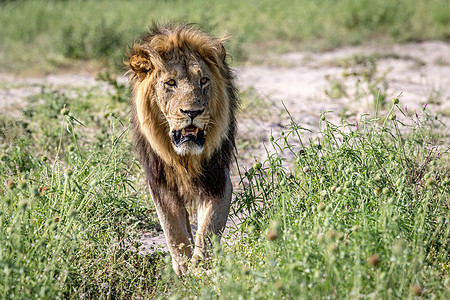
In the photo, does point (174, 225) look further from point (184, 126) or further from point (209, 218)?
point (184, 126)

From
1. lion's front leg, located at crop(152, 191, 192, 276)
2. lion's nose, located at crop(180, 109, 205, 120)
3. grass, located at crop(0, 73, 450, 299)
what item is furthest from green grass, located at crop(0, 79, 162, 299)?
lion's nose, located at crop(180, 109, 205, 120)

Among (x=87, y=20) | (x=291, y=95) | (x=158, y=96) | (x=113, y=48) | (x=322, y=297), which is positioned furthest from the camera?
(x=87, y=20)

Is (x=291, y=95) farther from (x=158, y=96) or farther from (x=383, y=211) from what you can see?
(x=383, y=211)

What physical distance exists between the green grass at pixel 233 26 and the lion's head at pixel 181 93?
5.29 metres

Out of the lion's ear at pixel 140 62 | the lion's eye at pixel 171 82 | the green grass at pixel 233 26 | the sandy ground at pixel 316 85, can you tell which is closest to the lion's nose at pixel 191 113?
the lion's eye at pixel 171 82

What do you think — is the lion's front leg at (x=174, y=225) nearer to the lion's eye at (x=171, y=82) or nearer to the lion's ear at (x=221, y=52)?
the lion's eye at (x=171, y=82)

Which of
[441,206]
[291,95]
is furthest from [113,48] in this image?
[441,206]

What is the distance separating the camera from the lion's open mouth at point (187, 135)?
3.40m

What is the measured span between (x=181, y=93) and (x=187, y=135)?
234mm

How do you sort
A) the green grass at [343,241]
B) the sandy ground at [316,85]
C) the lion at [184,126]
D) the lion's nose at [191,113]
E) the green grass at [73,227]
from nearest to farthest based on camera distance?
the green grass at [343,241] → the green grass at [73,227] → the lion's nose at [191,113] → the lion at [184,126] → the sandy ground at [316,85]

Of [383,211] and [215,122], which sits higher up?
[215,122]

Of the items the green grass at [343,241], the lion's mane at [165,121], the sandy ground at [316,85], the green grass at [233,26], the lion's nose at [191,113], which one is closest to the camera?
the green grass at [343,241]

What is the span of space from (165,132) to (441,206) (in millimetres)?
1625

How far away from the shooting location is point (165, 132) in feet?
11.6
